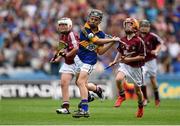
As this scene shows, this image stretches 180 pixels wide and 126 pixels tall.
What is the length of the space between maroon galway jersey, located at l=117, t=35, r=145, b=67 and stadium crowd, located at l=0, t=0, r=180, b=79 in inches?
426

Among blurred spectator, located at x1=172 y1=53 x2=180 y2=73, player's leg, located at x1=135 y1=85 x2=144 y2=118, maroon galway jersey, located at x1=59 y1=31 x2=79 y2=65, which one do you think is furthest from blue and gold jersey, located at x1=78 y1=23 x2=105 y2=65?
blurred spectator, located at x1=172 y1=53 x2=180 y2=73

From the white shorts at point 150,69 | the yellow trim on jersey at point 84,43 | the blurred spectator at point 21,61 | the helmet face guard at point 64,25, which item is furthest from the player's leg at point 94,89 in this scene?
the blurred spectator at point 21,61

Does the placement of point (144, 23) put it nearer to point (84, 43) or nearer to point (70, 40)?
point (70, 40)

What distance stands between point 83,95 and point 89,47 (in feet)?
3.64

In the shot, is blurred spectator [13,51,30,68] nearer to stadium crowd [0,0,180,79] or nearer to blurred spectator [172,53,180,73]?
stadium crowd [0,0,180,79]

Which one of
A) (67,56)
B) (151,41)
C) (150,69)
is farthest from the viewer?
(150,69)

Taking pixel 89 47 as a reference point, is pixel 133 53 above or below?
below

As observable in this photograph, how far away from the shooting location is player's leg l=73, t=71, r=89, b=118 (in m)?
16.4

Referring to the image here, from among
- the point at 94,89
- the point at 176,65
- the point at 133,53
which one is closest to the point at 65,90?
the point at 94,89

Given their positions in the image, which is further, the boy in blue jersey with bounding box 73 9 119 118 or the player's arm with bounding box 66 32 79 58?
the player's arm with bounding box 66 32 79 58

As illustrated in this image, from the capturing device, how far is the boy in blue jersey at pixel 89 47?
16487 millimetres

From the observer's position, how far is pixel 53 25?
101ft

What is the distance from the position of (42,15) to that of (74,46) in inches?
530

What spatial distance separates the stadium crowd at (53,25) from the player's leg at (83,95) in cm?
1175
